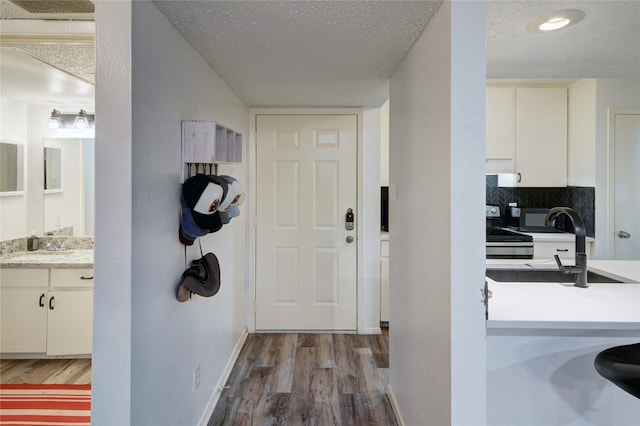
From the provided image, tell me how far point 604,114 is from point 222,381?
4.03 metres

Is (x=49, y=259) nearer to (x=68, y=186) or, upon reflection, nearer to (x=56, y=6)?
(x=68, y=186)

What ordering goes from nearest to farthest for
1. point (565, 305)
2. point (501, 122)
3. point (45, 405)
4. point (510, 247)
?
1. point (565, 305)
2. point (45, 405)
3. point (510, 247)
4. point (501, 122)

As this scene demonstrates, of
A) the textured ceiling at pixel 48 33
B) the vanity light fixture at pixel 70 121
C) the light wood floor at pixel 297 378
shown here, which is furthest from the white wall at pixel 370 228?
the vanity light fixture at pixel 70 121

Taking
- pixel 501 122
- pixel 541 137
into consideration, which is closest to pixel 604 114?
pixel 541 137

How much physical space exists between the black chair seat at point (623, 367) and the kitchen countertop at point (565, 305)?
24 cm

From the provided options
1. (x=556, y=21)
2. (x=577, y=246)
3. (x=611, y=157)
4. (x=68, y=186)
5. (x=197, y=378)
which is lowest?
(x=197, y=378)

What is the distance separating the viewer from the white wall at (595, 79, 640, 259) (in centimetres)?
382

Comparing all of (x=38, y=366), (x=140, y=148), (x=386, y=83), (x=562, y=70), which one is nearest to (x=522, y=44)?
(x=562, y=70)

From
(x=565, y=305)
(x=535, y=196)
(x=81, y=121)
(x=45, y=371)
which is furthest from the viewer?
(x=535, y=196)

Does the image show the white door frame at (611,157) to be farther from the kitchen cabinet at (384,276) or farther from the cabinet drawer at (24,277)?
the cabinet drawer at (24,277)

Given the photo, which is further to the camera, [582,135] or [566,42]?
[582,135]

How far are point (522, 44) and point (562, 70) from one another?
73cm

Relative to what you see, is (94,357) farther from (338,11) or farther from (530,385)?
(530,385)

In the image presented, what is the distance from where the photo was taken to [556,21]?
6.06 ft
